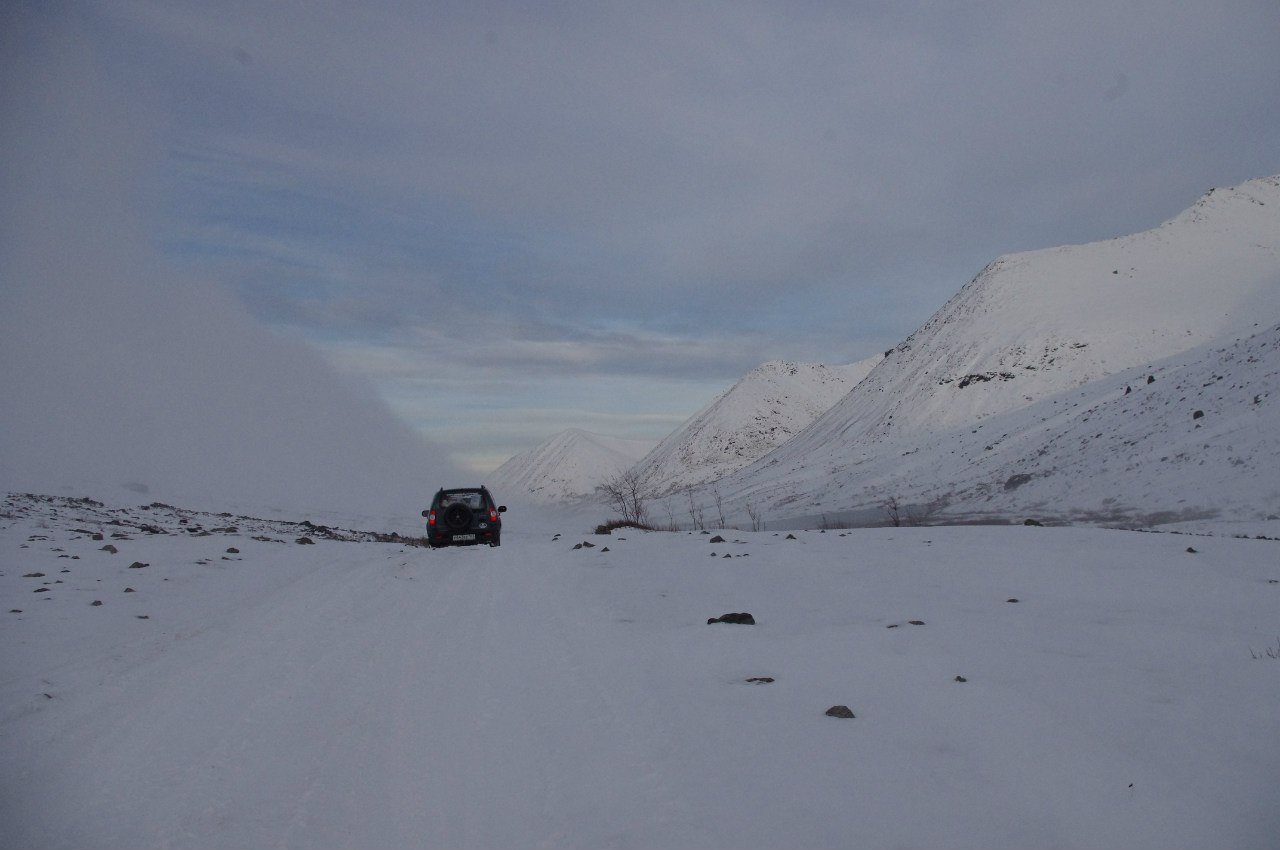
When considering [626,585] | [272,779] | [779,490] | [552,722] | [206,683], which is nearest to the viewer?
[272,779]

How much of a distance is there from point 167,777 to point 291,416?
3018 inches

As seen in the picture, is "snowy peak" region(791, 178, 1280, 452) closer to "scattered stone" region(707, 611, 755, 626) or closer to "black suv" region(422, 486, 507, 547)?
"black suv" region(422, 486, 507, 547)

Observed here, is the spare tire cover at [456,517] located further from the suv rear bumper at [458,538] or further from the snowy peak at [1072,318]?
the snowy peak at [1072,318]

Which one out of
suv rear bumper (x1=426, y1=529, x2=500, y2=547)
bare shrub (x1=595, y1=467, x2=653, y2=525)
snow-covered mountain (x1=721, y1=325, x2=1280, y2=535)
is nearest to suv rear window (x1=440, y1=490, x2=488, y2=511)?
suv rear bumper (x1=426, y1=529, x2=500, y2=547)

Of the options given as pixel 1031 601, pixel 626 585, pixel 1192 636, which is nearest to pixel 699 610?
pixel 626 585

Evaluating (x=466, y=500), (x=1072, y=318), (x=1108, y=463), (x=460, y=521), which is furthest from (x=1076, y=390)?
(x=460, y=521)

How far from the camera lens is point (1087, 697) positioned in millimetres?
5328

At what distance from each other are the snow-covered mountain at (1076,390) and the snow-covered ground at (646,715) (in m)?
28.7

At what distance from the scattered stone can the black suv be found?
39.1 ft

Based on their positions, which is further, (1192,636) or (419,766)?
(1192,636)

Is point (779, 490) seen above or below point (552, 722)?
above

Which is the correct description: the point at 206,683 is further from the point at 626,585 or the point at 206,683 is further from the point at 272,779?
the point at 626,585

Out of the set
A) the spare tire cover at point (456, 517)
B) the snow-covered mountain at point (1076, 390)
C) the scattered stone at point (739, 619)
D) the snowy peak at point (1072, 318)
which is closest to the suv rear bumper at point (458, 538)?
the spare tire cover at point (456, 517)

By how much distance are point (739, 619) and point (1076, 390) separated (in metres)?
69.7
